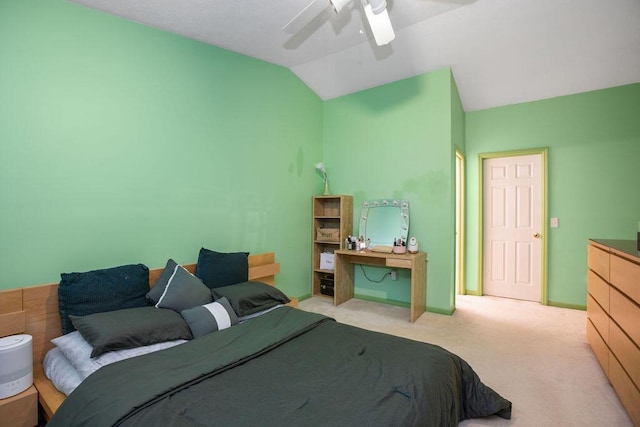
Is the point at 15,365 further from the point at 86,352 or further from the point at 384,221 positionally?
the point at 384,221

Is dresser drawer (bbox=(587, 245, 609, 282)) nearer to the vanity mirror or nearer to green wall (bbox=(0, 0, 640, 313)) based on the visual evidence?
green wall (bbox=(0, 0, 640, 313))

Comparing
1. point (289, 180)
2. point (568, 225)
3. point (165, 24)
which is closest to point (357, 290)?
point (289, 180)

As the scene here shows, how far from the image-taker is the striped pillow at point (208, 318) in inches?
83.4

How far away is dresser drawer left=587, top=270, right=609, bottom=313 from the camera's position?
234 centimetres

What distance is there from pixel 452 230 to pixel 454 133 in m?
1.19

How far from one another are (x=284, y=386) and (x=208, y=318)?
3.17 feet

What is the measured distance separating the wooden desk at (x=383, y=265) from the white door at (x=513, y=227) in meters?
1.42

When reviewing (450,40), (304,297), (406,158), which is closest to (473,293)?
(406,158)

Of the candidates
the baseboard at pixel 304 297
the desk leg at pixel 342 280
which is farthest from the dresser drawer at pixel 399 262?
the baseboard at pixel 304 297

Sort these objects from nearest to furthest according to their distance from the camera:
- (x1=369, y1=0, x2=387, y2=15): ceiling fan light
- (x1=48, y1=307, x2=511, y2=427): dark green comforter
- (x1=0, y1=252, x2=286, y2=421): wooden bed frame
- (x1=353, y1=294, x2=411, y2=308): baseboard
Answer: (x1=48, y1=307, x2=511, y2=427): dark green comforter < (x1=0, y1=252, x2=286, y2=421): wooden bed frame < (x1=369, y1=0, x2=387, y2=15): ceiling fan light < (x1=353, y1=294, x2=411, y2=308): baseboard

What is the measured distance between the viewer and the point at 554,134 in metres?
4.03

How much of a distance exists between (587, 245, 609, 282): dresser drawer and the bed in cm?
134

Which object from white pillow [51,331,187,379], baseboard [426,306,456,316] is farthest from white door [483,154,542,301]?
white pillow [51,331,187,379]

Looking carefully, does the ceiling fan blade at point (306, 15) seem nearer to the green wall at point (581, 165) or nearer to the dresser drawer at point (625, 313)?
the dresser drawer at point (625, 313)
